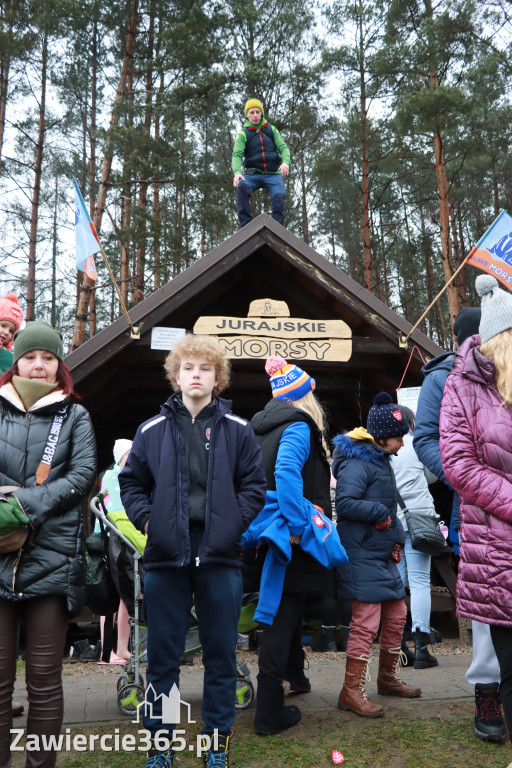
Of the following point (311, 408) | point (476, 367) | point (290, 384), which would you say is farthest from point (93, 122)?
point (476, 367)

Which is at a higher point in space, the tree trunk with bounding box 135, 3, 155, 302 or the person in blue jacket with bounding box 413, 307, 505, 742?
the tree trunk with bounding box 135, 3, 155, 302

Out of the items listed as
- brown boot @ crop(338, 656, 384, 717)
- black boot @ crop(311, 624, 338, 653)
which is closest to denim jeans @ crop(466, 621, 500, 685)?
brown boot @ crop(338, 656, 384, 717)

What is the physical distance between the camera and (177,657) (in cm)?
287

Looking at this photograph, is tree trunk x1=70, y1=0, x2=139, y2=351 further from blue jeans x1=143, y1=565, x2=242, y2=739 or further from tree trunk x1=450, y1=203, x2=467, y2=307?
blue jeans x1=143, y1=565, x2=242, y2=739

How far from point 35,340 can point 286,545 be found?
1.61 m

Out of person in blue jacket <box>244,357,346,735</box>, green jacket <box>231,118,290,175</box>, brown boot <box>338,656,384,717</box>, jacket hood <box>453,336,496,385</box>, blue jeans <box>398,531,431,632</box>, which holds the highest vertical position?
green jacket <box>231,118,290,175</box>

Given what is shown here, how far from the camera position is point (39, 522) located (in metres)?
2.75

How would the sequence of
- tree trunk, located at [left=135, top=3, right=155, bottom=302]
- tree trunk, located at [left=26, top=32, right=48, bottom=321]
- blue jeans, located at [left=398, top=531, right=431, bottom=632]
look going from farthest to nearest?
tree trunk, located at [left=26, top=32, right=48, bottom=321] < tree trunk, located at [left=135, top=3, right=155, bottom=302] < blue jeans, located at [left=398, top=531, right=431, bottom=632]

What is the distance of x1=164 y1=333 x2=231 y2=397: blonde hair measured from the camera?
3150 millimetres

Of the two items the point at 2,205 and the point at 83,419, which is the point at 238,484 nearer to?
the point at 83,419

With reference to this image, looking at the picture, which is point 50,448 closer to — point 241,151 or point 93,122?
point 241,151

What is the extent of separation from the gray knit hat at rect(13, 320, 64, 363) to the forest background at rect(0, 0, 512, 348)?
8.78 m

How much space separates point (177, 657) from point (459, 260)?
746 inches

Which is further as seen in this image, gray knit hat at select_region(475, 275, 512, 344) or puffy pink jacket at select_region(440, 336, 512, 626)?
gray knit hat at select_region(475, 275, 512, 344)
